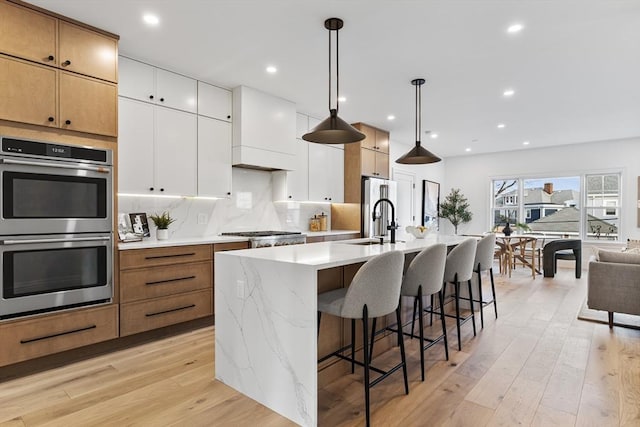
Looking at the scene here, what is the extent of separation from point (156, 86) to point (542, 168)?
7719 millimetres

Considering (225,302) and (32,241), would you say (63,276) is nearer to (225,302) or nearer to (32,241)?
(32,241)

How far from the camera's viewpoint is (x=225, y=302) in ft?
7.77

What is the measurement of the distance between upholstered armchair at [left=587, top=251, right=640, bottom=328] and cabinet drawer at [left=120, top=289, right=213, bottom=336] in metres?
3.80

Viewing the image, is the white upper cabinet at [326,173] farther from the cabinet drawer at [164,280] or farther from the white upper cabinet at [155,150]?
the cabinet drawer at [164,280]

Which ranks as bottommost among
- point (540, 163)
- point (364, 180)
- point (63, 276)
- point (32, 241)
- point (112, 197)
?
point (63, 276)

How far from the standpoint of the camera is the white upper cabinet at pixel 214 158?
154 inches

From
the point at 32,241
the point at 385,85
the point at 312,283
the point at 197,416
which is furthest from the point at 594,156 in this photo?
the point at 32,241

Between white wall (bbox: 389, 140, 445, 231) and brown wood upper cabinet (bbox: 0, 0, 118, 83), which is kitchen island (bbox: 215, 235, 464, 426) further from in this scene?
white wall (bbox: 389, 140, 445, 231)

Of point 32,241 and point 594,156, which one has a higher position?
point 594,156

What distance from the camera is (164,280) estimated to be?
3227mm

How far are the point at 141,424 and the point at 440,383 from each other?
1.80 metres

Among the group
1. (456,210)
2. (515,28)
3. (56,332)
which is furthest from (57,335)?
(456,210)

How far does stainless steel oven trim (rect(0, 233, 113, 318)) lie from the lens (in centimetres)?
243

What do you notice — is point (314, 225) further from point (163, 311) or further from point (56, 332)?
point (56, 332)
